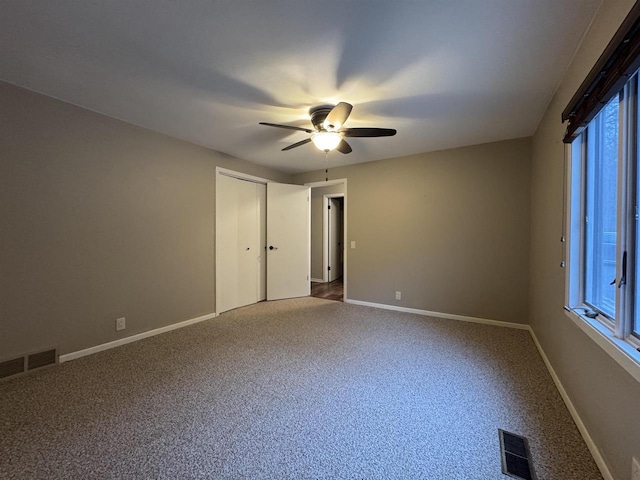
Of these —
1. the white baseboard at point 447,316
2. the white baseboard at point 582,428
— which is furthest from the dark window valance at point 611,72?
the white baseboard at point 447,316

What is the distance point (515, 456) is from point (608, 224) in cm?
142

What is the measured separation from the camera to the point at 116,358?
2492mm

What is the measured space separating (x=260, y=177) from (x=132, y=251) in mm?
2301

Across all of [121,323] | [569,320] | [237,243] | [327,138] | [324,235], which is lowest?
[121,323]

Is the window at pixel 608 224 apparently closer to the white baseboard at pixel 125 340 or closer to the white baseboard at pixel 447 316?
the white baseboard at pixel 447 316

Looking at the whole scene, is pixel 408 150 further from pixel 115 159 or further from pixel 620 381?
pixel 115 159

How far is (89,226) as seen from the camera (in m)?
2.58

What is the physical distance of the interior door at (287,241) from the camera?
186 inches

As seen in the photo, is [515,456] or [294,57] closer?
[515,456]

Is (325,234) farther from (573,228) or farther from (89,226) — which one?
(573,228)

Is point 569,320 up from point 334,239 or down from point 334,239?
down

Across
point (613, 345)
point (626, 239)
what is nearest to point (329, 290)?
point (613, 345)

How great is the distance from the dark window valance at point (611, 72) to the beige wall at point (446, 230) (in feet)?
6.20

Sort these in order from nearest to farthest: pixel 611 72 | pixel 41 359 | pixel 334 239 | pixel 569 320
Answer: pixel 611 72 → pixel 569 320 → pixel 41 359 → pixel 334 239
